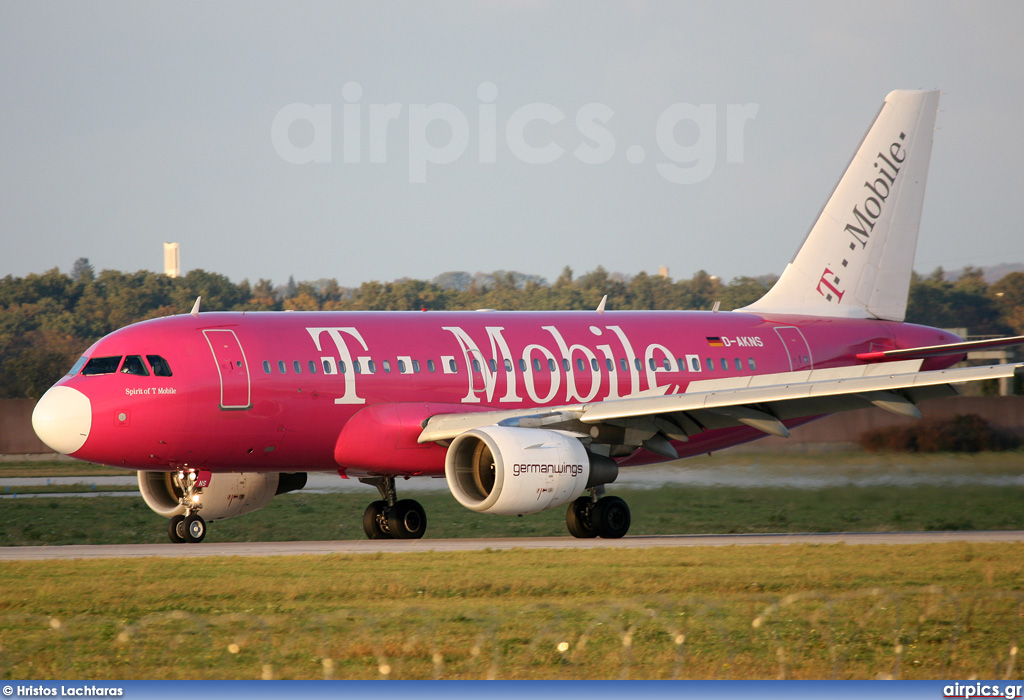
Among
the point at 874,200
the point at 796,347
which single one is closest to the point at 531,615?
the point at 796,347

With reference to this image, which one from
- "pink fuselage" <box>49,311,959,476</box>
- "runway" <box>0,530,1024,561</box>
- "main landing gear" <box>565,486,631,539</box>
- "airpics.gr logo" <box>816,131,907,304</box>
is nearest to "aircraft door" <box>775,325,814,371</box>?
"pink fuselage" <box>49,311,959,476</box>

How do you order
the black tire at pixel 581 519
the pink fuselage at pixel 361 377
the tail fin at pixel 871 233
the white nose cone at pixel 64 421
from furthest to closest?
the tail fin at pixel 871 233 < the black tire at pixel 581 519 < the pink fuselage at pixel 361 377 < the white nose cone at pixel 64 421

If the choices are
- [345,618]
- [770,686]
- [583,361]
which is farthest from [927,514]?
[770,686]

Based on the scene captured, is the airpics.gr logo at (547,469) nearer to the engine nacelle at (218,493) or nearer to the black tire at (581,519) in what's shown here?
the black tire at (581,519)

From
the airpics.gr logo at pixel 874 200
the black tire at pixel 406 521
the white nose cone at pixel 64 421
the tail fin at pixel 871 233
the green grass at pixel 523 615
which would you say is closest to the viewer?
the green grass at pixel 523 615

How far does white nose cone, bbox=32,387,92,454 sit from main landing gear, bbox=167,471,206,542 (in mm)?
2191

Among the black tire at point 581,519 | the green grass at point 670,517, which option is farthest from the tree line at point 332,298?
the black tire at point 581,519

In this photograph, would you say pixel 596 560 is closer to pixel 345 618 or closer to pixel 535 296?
pixel 345 618

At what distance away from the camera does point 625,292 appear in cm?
9512

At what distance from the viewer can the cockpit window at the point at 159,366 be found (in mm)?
20703

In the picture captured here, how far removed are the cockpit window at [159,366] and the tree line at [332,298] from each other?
3243cm

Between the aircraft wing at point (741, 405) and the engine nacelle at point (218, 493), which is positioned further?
the engine nacelle at point (218, 493)

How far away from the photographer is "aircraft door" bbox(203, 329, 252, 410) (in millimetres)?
20969

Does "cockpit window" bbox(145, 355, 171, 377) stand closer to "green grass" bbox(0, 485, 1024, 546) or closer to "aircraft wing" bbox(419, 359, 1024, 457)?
"aircraft wing" bbox(419, 359, 1024, 457)
